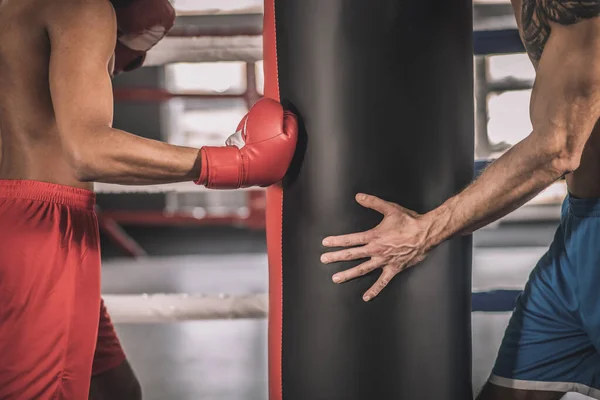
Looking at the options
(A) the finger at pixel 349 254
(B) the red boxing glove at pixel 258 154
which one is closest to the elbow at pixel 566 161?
(A) the finger at pixel 349 254

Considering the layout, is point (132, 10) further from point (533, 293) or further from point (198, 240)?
point (198, 240)

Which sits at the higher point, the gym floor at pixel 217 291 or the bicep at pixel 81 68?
the bicep at pixel 81 68

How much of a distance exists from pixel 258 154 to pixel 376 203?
0.76 ft

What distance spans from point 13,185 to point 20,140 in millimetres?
98

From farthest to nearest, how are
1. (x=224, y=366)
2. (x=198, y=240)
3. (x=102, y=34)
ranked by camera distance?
(x=198, y=240)
(x=224, y=366)
(x=102, y=34)

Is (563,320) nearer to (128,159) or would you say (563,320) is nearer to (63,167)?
(128,159)

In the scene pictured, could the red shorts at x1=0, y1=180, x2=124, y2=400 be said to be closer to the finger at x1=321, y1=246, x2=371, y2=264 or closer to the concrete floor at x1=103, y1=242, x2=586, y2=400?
the finger at x1=321, y1=246, x2=371, y2=264

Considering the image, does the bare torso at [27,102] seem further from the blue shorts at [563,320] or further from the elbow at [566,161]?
the blue shorts at [563,320]

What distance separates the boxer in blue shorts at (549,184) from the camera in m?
1.05

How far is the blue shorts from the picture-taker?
4.16 feet

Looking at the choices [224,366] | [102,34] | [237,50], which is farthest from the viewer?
[224,366]

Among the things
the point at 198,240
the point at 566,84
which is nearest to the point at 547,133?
the point at 566,84

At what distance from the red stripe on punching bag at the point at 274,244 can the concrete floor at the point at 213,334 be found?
837 mm

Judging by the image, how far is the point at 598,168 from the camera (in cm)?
125
